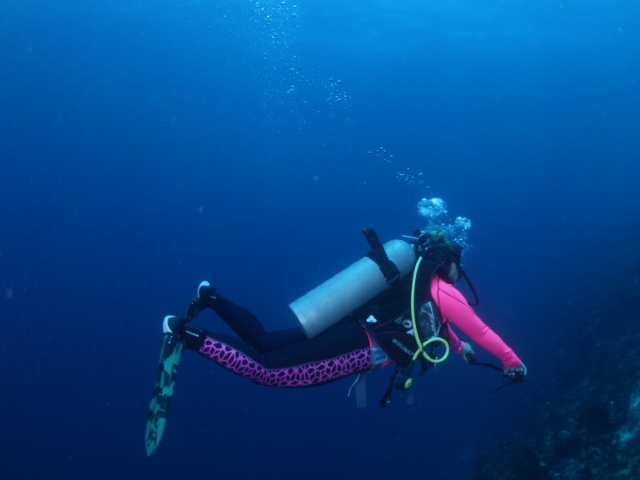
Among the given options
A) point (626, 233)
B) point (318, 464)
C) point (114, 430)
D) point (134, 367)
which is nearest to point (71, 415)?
point (114, 430)

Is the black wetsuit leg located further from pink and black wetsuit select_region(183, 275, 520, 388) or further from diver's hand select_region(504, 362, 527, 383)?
diver's hand select_region(504, 362, 527, 383)

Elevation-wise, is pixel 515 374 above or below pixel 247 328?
below

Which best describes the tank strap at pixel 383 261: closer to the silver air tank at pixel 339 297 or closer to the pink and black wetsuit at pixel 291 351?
the silver air tank at pixel 339 297

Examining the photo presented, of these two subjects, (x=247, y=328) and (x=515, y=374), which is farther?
(x=247, y=328)

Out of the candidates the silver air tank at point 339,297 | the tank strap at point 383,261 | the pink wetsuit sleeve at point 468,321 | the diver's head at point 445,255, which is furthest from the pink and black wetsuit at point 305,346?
the tank strap at point 383,261

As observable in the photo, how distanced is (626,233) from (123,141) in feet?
172

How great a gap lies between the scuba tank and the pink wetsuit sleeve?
1.65ft

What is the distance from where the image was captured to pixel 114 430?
26.5 m

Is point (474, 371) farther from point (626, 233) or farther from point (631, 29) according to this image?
point (631, 29)

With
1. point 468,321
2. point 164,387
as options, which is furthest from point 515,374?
point 164,387

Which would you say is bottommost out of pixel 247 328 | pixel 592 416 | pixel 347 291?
pixel 592 416

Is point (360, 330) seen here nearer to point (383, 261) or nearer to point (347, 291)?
point (347, 291)

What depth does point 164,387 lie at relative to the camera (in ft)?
14.0

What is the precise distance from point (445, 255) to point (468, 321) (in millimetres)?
710
